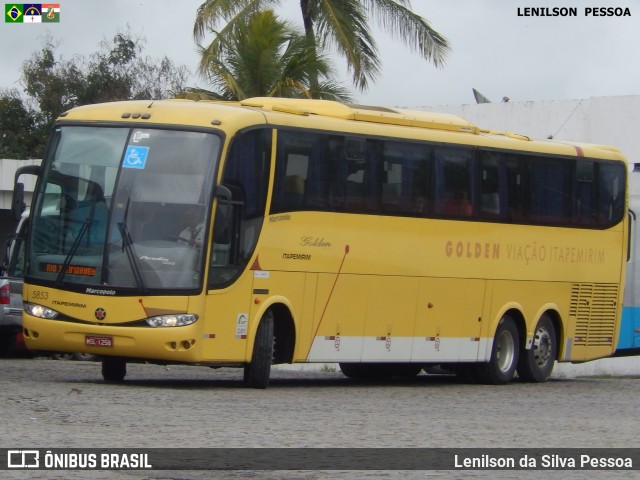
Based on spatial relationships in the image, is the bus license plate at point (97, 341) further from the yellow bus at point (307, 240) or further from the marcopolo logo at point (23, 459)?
the marcopolo logo at point (23, 459)

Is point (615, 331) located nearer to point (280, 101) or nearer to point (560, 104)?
point (280, 101)

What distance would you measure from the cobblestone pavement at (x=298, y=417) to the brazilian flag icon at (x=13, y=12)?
521 inches

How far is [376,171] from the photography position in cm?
1900

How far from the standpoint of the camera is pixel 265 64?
109ft

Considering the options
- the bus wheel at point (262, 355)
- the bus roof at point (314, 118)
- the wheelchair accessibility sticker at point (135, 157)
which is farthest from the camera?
the bus wheel at point (262, 355)

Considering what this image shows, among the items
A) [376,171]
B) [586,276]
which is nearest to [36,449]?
[376,171]

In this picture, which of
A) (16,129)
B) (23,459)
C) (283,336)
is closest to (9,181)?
(16,129)

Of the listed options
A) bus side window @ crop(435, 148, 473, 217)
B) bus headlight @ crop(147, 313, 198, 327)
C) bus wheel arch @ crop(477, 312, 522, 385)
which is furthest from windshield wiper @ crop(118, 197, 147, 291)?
bus wheel arch @ crop(477, 312, 522, 385)

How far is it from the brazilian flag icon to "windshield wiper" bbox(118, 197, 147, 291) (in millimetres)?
16310

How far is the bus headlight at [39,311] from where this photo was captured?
16.9 meters

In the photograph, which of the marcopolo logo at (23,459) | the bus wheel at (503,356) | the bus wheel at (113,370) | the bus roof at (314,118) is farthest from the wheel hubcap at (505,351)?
the marcopolo logo at (23,459)

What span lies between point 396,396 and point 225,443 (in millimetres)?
6809

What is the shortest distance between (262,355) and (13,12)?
17.6 metres

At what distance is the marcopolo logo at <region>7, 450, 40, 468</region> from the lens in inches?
376
